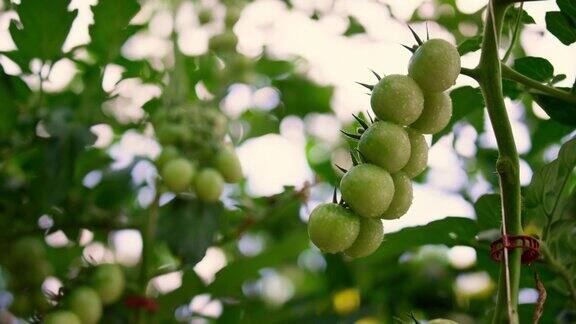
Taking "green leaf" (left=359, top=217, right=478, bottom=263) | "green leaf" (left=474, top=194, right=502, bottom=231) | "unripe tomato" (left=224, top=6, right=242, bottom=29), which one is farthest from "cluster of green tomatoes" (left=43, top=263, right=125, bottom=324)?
"unripe tomato" (left=224, top=6, right=242, bottom=29)

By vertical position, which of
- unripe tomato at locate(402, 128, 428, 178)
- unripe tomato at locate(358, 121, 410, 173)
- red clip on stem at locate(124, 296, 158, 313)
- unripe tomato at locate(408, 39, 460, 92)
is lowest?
red clip on stem at locate(124, 296, 158, 313)

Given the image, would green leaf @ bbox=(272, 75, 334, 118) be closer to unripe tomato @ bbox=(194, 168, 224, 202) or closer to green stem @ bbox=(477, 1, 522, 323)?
unripe tomato @ bbox=(194, 168, 224, 202)

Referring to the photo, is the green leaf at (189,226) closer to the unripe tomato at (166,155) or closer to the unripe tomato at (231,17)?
the unripe tomato at (166,155)

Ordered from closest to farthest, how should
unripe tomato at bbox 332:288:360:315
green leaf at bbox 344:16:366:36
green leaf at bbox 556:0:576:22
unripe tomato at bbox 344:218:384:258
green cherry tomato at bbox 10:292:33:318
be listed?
unripe tomato at bbox 344:218:384:258 < green leaf at bbox 556:0:576:22 < green cherry tomato at bbox 10:292:33:318 < unripe tomato at bbox 332:288:360:315 < green leaf at bbox 344:16:366:36

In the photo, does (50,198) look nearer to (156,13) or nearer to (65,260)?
(65,260)

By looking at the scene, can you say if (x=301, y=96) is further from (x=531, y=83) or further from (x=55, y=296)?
(x=531, y=83)

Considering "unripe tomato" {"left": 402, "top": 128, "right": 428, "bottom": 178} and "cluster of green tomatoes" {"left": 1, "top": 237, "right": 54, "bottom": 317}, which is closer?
"unripe tomato" {"left": 402, "top": 128, "right": 428, "bottom": 178}

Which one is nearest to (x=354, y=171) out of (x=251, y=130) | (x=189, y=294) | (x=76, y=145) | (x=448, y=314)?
(x=76, y=145)
